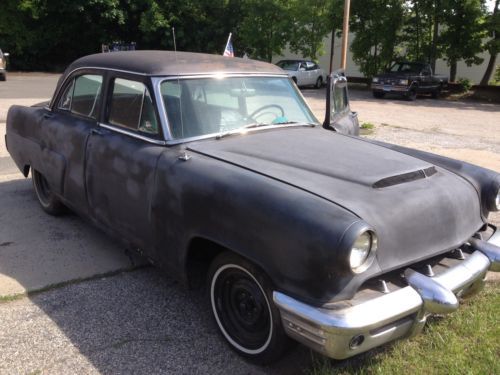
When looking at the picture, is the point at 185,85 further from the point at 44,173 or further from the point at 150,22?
the point at 150,22

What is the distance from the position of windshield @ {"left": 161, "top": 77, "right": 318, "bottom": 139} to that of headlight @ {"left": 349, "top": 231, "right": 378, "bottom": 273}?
59.8 inches

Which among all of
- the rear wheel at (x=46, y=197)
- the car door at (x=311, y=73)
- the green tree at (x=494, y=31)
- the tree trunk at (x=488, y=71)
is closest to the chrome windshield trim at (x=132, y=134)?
the rear wheel at (x=46, y=197)

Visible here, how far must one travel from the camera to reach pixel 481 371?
2.71 m

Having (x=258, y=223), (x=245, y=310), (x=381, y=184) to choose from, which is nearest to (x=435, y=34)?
(x=381, y=184)

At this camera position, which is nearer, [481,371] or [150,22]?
[481,371]

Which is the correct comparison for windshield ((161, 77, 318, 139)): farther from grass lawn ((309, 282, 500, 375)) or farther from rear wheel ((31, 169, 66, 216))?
rear wheel ((31, 169, 66, 216))

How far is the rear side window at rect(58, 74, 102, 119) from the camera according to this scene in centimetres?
407

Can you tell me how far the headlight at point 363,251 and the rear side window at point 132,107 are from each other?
1709 millimetres

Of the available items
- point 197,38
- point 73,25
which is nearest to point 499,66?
point 197,38

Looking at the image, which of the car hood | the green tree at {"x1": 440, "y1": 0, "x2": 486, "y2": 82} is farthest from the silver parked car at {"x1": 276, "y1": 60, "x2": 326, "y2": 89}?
the car hood

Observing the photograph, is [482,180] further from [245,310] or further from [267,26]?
[267,26]

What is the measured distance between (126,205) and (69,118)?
4.57 ft

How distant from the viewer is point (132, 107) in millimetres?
3645

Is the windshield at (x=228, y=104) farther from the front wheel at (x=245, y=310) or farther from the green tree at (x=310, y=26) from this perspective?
the green tree at (x=310, y=26)
